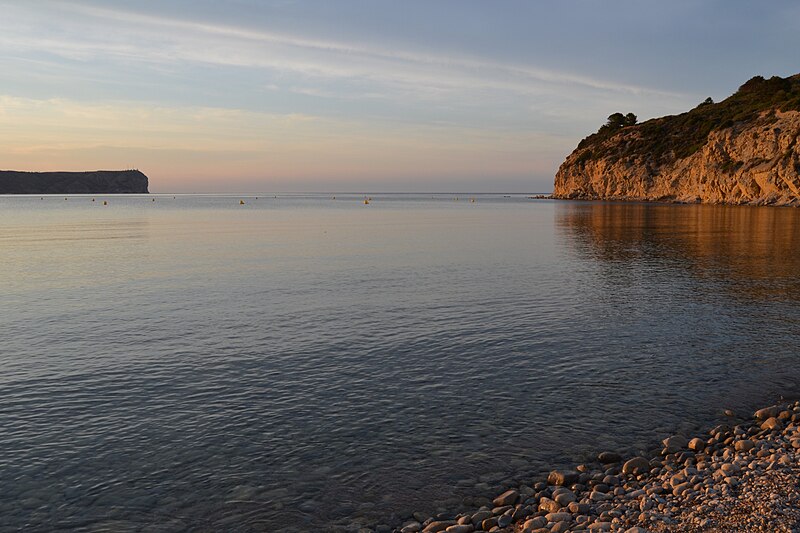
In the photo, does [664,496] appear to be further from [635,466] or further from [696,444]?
[696,444]

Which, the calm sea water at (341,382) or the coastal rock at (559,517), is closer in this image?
the coastal rock at (559,517)

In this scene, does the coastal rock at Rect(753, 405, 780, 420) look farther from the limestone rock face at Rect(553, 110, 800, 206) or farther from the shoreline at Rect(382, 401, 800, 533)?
the limestone rock face at Rect(553, 110, 800, 206)

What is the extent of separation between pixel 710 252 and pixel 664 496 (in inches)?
1679

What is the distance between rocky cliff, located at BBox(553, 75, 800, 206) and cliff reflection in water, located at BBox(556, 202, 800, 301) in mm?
47078

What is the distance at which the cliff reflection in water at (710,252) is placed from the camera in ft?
106

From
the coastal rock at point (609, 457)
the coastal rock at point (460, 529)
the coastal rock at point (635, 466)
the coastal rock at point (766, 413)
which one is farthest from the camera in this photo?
the coastal rock at point (766, 413)

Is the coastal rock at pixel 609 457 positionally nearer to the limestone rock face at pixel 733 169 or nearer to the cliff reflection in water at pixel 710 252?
the cliff reflection in water at pixel 710 252

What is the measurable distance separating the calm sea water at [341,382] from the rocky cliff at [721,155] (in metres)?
98.1

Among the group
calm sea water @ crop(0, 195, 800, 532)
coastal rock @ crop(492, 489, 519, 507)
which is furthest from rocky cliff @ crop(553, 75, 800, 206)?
coastal rock @ crop(492, 489, 519, 507)

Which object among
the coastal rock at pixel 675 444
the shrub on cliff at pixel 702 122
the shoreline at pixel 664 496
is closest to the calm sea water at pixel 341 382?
the coastal rock at pixel 675 444

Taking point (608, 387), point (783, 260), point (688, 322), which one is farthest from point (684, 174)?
point (608, 387)

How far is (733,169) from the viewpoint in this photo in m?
130

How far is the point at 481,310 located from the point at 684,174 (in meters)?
154

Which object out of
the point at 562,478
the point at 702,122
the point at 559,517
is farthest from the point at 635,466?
the point at 702,122
